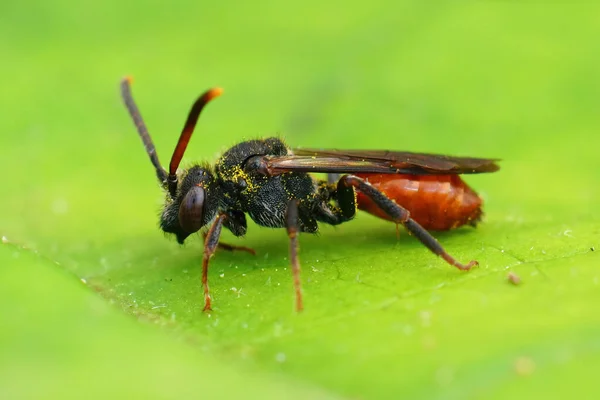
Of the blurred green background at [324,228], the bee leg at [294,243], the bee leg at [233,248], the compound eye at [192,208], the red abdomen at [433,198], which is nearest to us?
the blurred green background at [324,228]

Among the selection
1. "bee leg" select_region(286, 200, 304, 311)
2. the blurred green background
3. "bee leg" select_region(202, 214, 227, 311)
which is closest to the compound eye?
"bee leg" select_region(202, 214, 227, 311)

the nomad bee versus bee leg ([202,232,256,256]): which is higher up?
the nomad bee

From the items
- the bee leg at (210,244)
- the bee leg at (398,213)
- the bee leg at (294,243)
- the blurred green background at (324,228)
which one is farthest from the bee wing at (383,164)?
the bee leg at (210,244)

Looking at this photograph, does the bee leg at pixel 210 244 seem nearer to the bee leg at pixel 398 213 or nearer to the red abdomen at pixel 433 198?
the bee leg at pixel 398 213

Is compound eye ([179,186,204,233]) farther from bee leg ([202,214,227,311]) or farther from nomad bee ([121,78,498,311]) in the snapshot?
bee leg ([202,214,227,311])

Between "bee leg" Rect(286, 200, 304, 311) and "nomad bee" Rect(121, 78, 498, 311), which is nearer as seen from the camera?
"bee leg" Rect(286, 200, 304, 311)

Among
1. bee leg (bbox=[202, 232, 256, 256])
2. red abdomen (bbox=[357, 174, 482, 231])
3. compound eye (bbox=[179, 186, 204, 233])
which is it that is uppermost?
compound eye (bbox=[179, 186, 204, 233])

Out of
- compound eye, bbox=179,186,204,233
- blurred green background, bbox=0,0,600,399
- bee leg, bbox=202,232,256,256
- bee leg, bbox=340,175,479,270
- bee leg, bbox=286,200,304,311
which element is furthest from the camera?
bee leg, bbox=202,232,256,256
